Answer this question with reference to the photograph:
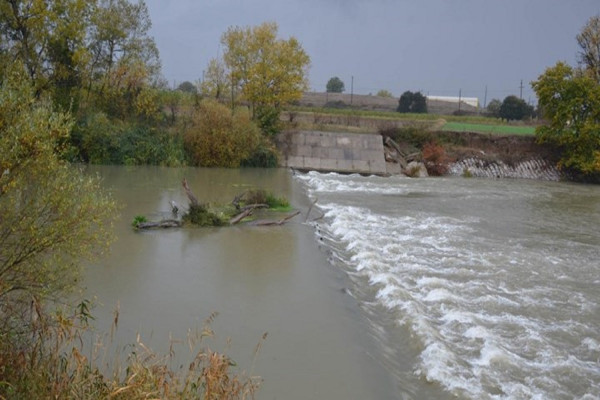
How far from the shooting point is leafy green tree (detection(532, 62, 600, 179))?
31.5 m

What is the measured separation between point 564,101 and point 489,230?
20916mm

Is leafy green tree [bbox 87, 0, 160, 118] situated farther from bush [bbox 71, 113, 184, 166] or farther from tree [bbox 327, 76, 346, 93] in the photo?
tree [bbox 327, 76, 346, 93]

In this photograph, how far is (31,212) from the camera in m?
5.29

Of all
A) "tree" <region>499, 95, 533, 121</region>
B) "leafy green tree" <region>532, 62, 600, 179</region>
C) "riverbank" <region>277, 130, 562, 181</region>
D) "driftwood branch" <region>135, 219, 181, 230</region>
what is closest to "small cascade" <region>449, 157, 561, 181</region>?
"riverbank" <region>277, 130, 562, 181</region>

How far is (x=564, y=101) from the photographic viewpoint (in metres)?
32.5

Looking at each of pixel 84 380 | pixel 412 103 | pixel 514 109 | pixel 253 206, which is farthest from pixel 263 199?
pixel 514 109

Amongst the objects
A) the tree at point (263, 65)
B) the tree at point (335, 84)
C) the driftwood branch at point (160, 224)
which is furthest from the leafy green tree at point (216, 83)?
the tree at point (335, 84)

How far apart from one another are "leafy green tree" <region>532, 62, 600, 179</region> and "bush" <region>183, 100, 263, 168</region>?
1699 centimetres

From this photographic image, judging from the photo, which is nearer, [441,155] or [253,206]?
[253,206]

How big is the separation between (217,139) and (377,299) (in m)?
20.9

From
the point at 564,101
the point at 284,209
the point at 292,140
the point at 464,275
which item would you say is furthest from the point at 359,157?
the point at 464,275

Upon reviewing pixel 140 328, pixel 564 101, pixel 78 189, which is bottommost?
pixel 140 328

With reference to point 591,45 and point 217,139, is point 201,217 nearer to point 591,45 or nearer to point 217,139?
point 217,139

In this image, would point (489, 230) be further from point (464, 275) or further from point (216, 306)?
point (216, 306)
